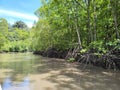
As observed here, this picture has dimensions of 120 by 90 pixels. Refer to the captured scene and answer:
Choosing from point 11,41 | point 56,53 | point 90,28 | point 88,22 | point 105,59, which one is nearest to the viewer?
point 105,59

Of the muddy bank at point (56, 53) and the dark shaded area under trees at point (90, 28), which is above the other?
the dark shaded area under trees at point (90, 28)

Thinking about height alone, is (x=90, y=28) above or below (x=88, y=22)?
below

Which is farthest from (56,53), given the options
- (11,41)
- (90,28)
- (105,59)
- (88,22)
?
(11,41)

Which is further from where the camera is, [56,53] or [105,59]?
[56,53]

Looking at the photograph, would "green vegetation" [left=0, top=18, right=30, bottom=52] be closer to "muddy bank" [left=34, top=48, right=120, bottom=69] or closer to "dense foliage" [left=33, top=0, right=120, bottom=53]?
"dense foliage" [left=33, top=0, right=120, bottom=53]

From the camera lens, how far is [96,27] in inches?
526

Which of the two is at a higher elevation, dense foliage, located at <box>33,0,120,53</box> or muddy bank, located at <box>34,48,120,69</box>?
dense foliage, located at <box>33,0,120,53</box>

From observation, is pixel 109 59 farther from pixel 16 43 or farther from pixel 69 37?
pixel 16 43

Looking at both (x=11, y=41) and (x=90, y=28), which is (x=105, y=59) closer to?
(x=90, y=28)

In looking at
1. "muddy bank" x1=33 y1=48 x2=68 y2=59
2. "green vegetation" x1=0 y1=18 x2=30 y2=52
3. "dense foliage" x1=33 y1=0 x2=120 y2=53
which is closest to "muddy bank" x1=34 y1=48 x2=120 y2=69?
"dense foliage" x1=33 y1=0 x2=120 y2=53

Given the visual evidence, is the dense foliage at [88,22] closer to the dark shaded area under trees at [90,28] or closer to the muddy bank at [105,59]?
the dark shaded area under trees at [90,28]

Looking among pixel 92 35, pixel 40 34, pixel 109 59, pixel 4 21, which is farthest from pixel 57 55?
pixel 4 21

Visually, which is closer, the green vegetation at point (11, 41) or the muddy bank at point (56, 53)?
the muddy bank at point (56, 53)

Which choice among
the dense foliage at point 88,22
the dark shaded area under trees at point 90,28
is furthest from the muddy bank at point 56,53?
the dense foliage at point 88,22
